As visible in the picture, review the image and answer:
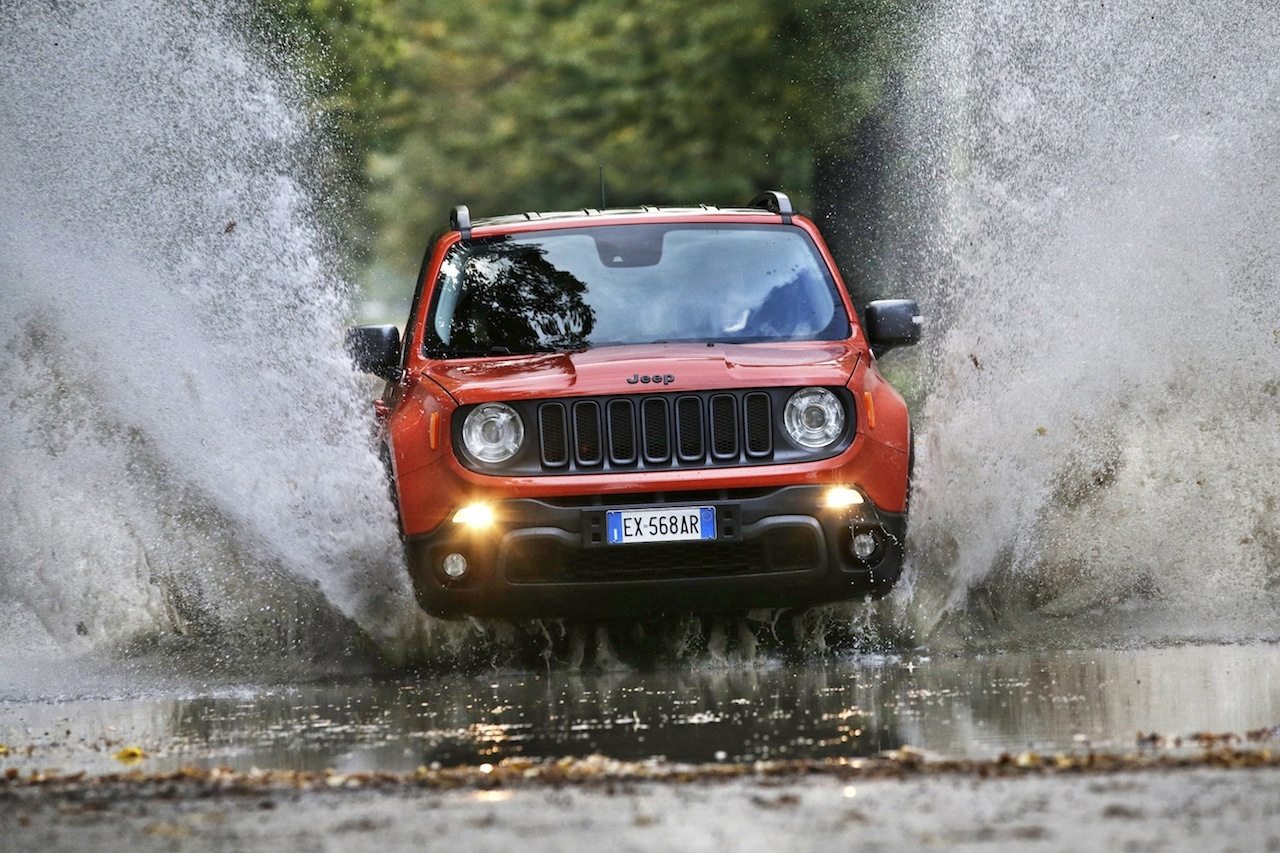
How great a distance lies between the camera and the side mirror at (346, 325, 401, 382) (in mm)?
9812

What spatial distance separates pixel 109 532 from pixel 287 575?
45.9 inches

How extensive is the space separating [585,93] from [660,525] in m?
20.2

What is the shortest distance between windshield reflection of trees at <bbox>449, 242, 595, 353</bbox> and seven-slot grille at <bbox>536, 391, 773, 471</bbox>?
2.42 feet

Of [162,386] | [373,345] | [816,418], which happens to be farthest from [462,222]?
[816,418]

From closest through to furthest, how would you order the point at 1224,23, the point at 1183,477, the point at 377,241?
the point at 1183,477 < the point at 1224,23 < the point at 377,241

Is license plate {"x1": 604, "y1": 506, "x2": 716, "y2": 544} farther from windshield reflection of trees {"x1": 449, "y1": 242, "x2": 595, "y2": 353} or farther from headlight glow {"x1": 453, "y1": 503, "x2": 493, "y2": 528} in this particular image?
windshield reflection of trees {"x1": 449, "y1": 242, "x2": 595, "y2": 353}

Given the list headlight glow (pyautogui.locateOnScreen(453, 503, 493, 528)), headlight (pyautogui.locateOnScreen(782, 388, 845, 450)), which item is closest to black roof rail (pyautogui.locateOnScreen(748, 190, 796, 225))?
headlight (pyautogui.locateOnScreen(782, 388, 845, 450))

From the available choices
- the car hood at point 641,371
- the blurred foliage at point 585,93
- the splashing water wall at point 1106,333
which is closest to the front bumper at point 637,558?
the car hood at point 641,371

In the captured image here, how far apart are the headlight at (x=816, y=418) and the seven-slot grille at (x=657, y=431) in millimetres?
127

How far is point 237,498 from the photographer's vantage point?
10.8 m

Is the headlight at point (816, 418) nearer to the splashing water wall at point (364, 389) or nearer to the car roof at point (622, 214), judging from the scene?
the splashing water wall at point (364, 389)

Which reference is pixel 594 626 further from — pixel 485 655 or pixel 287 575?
pixel 287 575

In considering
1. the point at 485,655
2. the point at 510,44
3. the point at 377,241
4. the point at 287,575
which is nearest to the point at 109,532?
the point at 287,575

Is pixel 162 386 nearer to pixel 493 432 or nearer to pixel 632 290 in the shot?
pixel 632 290
